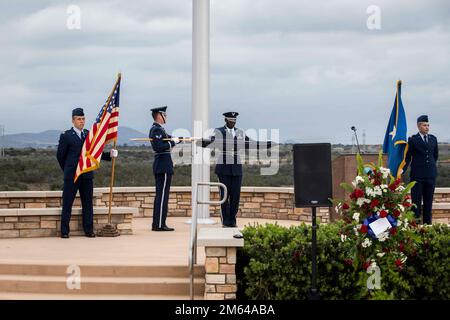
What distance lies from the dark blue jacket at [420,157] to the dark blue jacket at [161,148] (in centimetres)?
373

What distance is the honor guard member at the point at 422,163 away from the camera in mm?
12688

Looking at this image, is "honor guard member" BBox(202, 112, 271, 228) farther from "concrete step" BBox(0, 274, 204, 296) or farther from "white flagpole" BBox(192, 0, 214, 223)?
"concrete step" BBox(0, 274, 204, 296)

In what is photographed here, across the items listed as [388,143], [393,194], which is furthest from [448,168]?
[393,194]

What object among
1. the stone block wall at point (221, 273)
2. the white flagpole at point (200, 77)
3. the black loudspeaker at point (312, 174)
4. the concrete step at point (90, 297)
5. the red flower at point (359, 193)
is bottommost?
the concrete step at point (90, 297)

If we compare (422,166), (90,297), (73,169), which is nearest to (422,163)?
(422,166)

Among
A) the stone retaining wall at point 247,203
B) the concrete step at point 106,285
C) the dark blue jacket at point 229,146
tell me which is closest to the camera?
the concrete step at point 106,285

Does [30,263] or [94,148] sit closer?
[30,263]

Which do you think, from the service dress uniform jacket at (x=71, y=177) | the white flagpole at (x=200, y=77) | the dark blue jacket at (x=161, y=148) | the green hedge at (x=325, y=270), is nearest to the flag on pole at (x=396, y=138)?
the white flagpole at (x=200, y=77)

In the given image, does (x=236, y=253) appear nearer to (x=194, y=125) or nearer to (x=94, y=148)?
(x=94, y=148)

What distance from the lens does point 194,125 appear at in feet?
42.0

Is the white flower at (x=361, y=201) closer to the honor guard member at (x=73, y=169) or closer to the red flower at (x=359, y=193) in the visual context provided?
the red flower at (x=359, y=193)
